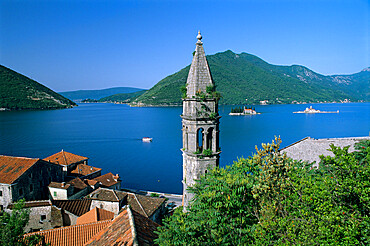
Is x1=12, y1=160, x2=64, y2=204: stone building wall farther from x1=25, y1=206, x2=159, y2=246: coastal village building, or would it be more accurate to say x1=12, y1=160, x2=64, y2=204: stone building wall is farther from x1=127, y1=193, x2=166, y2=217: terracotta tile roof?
x1=25, y1=206, x2=159, y2=246: coastal village building

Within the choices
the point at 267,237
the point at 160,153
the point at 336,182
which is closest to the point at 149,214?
the point at 267,237

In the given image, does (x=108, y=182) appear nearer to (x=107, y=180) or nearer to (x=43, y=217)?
(x=107, y=180)

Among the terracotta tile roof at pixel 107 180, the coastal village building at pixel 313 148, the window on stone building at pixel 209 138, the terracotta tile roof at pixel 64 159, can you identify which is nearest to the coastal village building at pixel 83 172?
the terracotta tile roof at pixel 64 159

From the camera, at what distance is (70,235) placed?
14133mm

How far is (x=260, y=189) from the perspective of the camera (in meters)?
8.72

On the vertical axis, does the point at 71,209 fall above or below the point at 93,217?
below

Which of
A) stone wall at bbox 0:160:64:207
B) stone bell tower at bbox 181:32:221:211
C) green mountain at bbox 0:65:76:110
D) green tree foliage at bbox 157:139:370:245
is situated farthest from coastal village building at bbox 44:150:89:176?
green mountain at bbox 0:65:76:110

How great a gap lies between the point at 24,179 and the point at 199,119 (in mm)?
Result: 24314

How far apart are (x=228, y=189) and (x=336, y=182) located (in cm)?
373

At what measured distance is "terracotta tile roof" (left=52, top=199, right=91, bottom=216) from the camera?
2218 centimetres

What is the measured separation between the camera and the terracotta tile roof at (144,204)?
2493cm

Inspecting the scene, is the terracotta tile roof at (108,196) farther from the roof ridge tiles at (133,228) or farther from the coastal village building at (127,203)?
the roof ridge tiles at (133,228)

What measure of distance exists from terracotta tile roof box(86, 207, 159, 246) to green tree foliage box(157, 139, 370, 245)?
80cm

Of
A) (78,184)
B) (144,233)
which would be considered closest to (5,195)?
(78,184)
